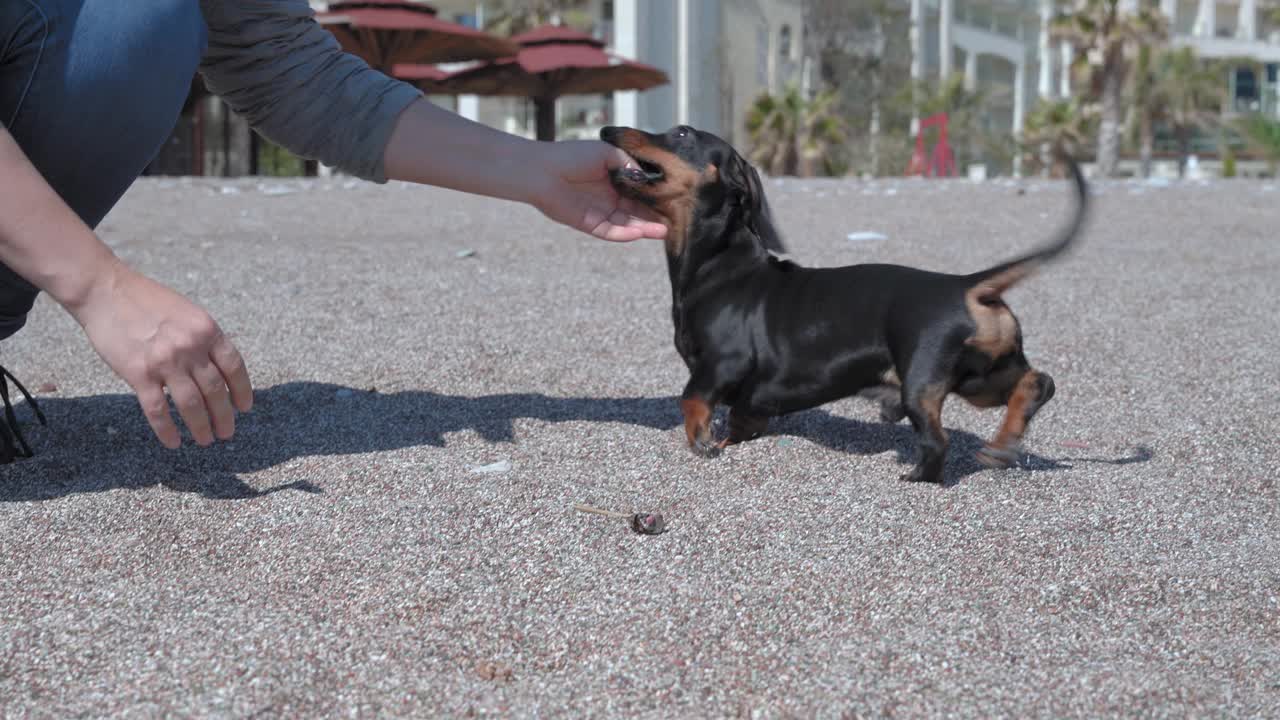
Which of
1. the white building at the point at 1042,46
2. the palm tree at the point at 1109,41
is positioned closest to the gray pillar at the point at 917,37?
the white building at the point at 1042,46

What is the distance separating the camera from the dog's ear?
2.32 m

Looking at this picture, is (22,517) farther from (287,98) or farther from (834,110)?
(834,110)

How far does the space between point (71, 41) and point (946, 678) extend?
1.42 m

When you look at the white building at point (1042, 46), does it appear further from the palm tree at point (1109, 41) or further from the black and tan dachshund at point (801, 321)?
the black and tan dachshund at point (801, 321)

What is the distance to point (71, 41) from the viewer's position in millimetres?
1695

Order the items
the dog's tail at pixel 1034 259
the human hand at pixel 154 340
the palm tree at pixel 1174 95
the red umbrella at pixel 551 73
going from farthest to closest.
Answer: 1. the palm tree at pixel 1174 95
2. the red umbrella at pixel 551 73
3. the dog's tail at pixel 1034 259
4. the human hand at pixel 154 340

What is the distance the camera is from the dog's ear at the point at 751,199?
2.32 meters

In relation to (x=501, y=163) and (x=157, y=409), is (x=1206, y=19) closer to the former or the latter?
(x=501, y=163)

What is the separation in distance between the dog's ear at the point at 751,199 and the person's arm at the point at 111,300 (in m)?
1.30

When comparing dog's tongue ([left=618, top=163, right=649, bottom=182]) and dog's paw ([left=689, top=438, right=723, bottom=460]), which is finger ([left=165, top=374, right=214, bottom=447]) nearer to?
dog's paw ([left=689, top=438, right=723, bottom=460])

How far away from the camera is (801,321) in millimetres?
2189

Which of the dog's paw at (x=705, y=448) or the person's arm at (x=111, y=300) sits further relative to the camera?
the dog's paw at (x=705, y=448)

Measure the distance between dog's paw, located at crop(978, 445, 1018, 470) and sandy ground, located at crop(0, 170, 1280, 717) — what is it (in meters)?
0.03

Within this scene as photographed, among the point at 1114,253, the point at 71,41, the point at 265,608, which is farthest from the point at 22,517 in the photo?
the point at 1114,253
